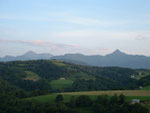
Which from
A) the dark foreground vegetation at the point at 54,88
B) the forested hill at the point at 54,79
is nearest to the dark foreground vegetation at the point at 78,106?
the dark foreground vegetation at the point at 54,88

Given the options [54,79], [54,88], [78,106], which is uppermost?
[78,106]

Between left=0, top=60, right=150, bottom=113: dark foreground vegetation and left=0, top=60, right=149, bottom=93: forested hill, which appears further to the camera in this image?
left=0, top=60, right=149, bottom=93: forested hill

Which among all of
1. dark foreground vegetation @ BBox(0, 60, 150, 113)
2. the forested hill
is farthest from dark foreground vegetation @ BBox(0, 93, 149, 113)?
the forested hill

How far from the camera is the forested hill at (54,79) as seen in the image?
73312 mm

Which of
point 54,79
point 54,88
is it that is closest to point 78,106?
point 54,88

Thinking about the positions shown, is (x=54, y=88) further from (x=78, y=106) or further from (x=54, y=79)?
(x=78, y=106)

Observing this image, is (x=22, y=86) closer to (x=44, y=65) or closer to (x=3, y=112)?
(x=44, y=65)

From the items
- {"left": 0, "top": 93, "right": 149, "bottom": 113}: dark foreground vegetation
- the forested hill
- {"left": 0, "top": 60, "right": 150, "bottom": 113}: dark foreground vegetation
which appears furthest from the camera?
the forested hill

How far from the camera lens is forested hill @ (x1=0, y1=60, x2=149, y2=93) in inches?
2886

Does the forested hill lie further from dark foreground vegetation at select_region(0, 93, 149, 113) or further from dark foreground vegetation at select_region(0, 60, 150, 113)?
dark foreground vegetation at select_region(0, 93, 149, 113)

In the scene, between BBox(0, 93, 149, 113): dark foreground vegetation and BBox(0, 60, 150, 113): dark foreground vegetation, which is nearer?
BBox(0, 93, 149, 113): dark foreground vegetation

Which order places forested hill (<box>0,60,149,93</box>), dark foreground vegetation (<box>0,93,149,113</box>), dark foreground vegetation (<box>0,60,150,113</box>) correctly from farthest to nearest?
forested hill (<box>0,60,149,93</box>), dark foreground vegetation (<box>0,60,150,113</box>), dark foreground vegetation (<box>0,93,149,113</box>)

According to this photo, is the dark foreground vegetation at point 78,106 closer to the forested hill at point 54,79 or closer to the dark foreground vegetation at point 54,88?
the dark foreground vegetation at point 54,88

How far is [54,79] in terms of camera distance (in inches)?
3536
